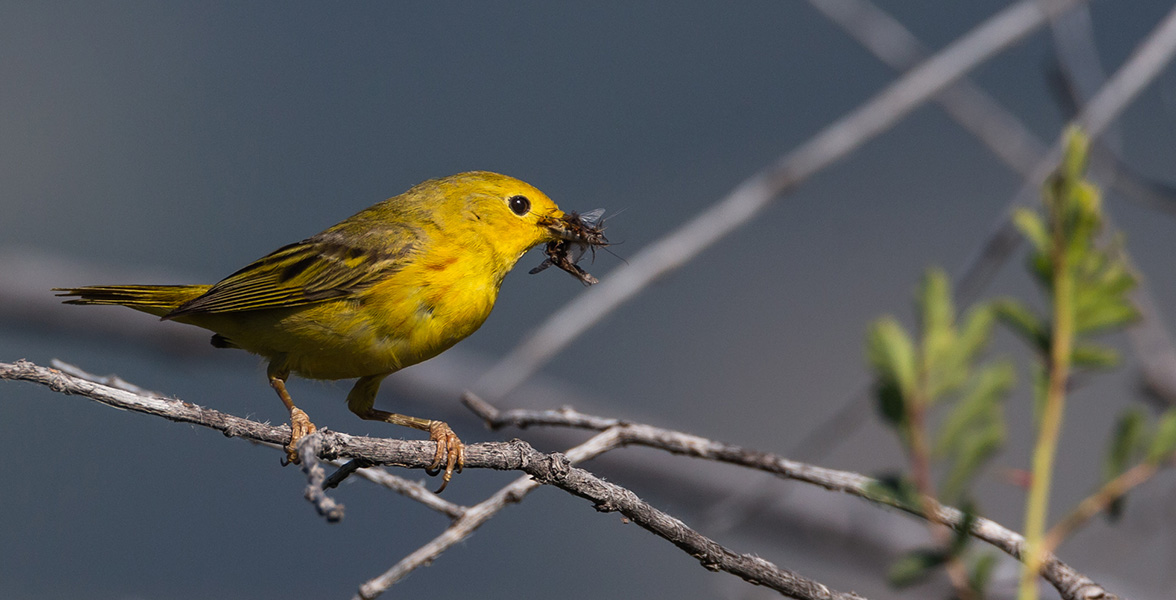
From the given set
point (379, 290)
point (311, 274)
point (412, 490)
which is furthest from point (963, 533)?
point (311, 274)

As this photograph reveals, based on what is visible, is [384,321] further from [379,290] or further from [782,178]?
[782,178]

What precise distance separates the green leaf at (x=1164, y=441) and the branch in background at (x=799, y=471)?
271mm

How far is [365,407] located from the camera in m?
3.98

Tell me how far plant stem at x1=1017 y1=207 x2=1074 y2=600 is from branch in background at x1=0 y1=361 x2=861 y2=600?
49cm

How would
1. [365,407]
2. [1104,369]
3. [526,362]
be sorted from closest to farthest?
[1104,369] < [526,362] < [365,407]

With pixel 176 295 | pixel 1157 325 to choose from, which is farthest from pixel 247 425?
pixel 1157 325

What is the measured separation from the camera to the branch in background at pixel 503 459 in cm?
170

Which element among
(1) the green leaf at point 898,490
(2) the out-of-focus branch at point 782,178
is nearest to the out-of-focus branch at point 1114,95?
(2) the out-of-focus branch at point 782,178

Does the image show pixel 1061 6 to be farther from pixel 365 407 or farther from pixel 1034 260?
pixel 365 407

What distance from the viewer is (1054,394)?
4.14 ft

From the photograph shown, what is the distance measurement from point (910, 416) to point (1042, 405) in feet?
0.57

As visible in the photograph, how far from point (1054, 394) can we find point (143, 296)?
3648 millimetres

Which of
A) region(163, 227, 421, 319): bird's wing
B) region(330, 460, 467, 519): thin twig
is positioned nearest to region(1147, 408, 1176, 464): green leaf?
region(330, 460, 467, 519): thin twig

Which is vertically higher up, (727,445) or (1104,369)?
(727,445)
